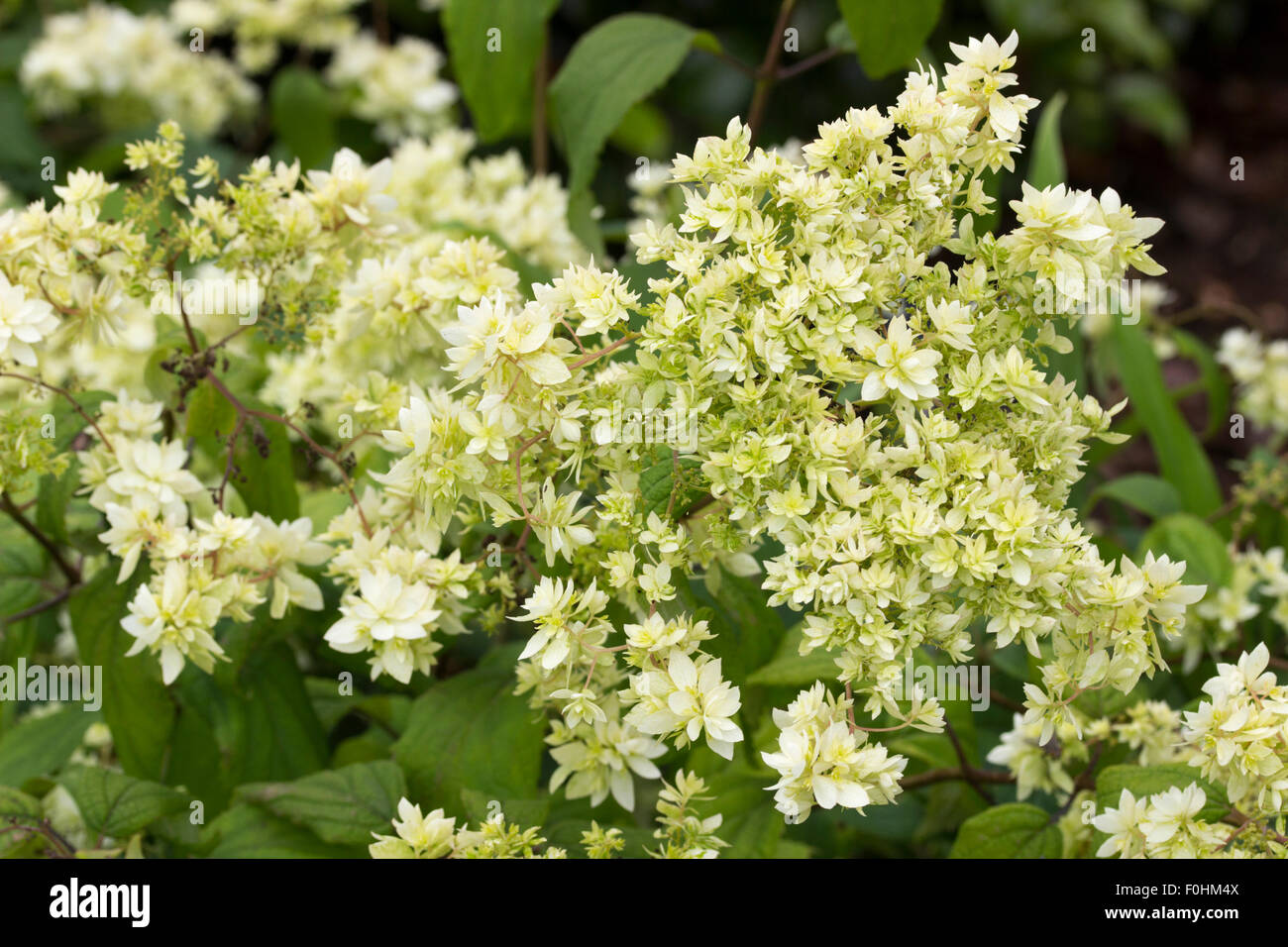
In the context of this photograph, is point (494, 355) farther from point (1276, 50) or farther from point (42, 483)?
point (1276, 50)

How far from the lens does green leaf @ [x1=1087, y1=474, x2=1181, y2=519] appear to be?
2.04 meters

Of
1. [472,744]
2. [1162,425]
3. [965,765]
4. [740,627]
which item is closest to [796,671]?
[740,627]

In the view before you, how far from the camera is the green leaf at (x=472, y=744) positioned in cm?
125

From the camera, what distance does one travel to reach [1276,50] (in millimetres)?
5270

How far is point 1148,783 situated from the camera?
116 centimetres

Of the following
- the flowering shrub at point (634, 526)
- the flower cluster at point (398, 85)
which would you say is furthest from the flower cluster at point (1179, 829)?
the flower cluster at point (398, 85)

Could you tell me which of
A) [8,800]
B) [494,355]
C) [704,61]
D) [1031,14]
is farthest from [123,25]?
[1031,14]

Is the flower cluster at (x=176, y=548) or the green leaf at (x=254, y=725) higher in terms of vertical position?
the flower cluster at (x=176, y=548)

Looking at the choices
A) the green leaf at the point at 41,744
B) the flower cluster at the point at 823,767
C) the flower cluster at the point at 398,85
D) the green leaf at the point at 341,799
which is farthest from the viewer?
the flower cluster at the point at 398,85

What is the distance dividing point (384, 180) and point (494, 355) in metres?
0.49

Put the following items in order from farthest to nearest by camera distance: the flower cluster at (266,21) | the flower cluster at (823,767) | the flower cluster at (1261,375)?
1. the flower cluster at (266,21)
2. the flower cluster at (1261,375)
3. the flower cluster at (823,767)

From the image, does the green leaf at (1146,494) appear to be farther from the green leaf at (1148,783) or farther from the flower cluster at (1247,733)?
the flower cluster at (1247,733)
